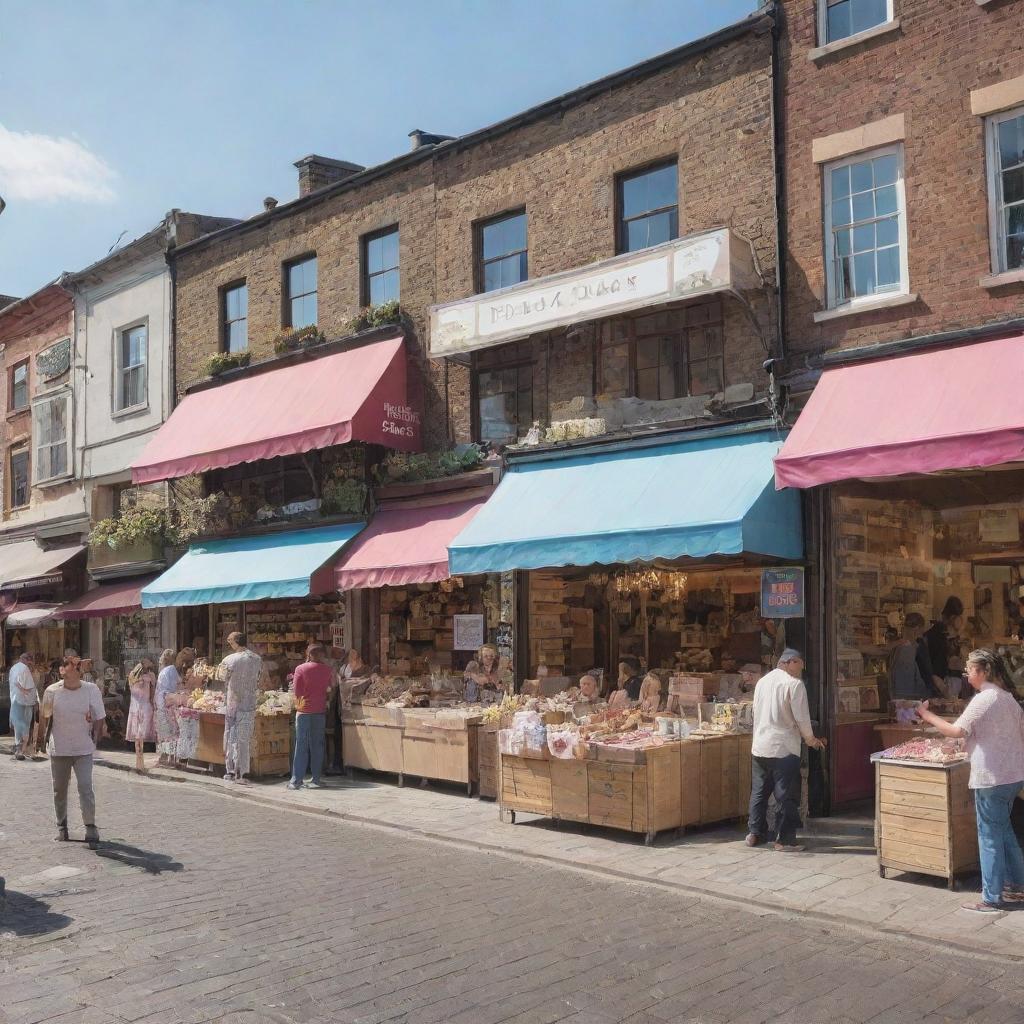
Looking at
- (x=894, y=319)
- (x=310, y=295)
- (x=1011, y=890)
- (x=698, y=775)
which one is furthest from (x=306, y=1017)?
(x=310, y=295)

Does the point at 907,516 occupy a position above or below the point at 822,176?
below

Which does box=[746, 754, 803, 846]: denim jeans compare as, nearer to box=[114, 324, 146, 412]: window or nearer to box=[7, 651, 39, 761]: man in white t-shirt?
box=[7, 651, 39, 761]: man in white t-shirt

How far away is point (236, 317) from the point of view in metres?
21.1

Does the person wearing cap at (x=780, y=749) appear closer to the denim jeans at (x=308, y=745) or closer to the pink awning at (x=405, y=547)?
the pink awning at (x=405, y=547)

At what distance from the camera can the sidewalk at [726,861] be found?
7695mm

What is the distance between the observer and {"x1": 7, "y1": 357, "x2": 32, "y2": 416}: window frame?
27781mm

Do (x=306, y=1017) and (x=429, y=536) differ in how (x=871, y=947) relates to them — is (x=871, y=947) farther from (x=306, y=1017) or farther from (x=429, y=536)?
(x=429, y=536)

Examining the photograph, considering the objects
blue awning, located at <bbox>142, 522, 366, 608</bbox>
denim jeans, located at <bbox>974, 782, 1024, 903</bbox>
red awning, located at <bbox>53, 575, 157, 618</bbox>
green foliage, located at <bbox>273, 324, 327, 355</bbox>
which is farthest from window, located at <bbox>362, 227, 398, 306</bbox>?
denim jeans, located at <bbox>974, 782, 1024, 903</bbox>

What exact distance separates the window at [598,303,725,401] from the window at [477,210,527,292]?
2.02 m

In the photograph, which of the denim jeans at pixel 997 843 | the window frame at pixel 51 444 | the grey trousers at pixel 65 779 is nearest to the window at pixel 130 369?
the window frame at pixel 51 444

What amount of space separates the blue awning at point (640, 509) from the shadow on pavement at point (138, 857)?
4.99 m

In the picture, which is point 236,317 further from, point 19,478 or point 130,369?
point 19,478

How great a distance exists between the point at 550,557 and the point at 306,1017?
7319 mm

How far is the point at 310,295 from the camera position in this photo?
19.5 metres
